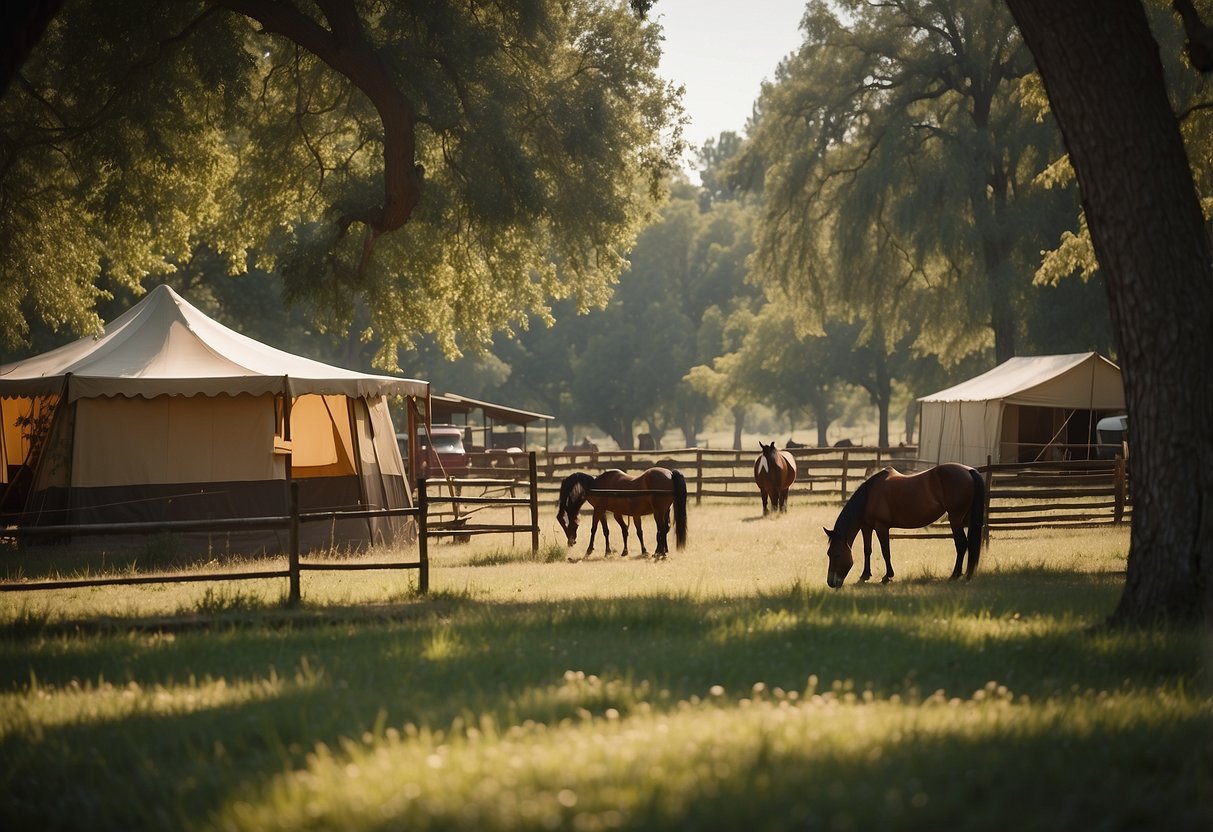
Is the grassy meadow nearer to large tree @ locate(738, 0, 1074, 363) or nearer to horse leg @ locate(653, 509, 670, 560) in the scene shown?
horse leg @ locate(653, 509, 670, 560)

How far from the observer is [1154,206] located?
8.49 m

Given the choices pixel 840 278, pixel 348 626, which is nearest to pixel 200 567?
pixel 348 626

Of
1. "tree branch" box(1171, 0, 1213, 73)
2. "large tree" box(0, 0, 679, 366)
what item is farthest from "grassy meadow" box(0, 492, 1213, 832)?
"large tree" box(0, 0, 679, 366)

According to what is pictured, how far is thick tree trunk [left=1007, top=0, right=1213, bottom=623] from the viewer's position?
27.4 ft

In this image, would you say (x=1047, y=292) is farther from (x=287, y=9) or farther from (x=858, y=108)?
(x=287, y=9)

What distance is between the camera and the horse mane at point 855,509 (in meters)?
Result: 13.3

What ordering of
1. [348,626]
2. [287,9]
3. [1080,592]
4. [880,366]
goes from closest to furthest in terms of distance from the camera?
1. [348,626]
2. [1080,592]
3. [287,9]
4. [880,366]

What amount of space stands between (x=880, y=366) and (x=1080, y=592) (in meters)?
45.2

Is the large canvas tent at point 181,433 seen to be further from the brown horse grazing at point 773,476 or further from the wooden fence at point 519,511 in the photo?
the brown horse grazing at point 773,476

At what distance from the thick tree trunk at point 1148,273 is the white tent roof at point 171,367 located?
1119 cm

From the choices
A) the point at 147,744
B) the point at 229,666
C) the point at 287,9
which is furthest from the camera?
the point at 287,9

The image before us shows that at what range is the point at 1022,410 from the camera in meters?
34.4

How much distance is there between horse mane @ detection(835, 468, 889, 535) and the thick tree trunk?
470cm

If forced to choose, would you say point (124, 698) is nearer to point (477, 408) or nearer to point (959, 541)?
point (959, 541)
